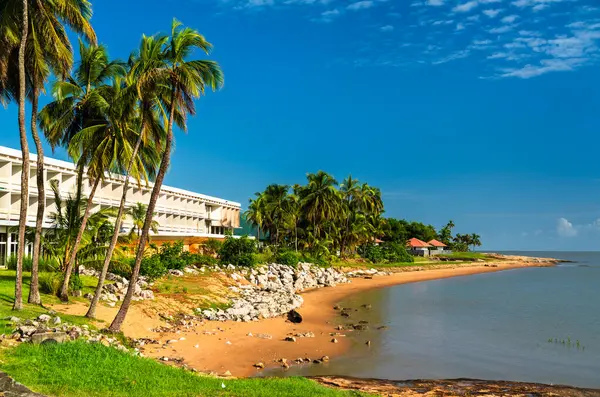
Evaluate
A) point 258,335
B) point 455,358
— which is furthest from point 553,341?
point 258,335

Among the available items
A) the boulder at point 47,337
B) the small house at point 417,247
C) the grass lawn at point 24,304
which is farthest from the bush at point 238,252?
the small house at point 417,247

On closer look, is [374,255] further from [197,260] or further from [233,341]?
[233,341]

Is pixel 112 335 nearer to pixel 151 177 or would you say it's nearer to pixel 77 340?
pixel 77 340

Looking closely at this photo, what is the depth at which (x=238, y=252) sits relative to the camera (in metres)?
47.4

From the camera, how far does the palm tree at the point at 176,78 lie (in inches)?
749

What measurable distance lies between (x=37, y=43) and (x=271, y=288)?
26.7 meters

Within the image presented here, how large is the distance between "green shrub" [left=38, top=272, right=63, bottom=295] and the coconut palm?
281 centimetres

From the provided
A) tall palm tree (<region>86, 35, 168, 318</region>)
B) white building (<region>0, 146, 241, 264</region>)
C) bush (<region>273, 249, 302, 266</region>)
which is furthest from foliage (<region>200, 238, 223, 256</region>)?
tall palm tree (<region>86, 35, 168, 318</region>)

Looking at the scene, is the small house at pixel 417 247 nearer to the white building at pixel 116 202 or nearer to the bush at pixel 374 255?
the bush at pixel 374 255

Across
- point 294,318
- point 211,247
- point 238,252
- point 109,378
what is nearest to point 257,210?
point 211,247

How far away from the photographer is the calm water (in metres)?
19.6

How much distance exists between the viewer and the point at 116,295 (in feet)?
84.4

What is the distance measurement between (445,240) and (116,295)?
129094mm

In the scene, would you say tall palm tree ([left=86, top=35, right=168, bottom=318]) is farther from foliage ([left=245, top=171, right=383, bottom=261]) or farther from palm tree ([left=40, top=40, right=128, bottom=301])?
foliage ([left=245, top=171, right=383, bottom=261])
